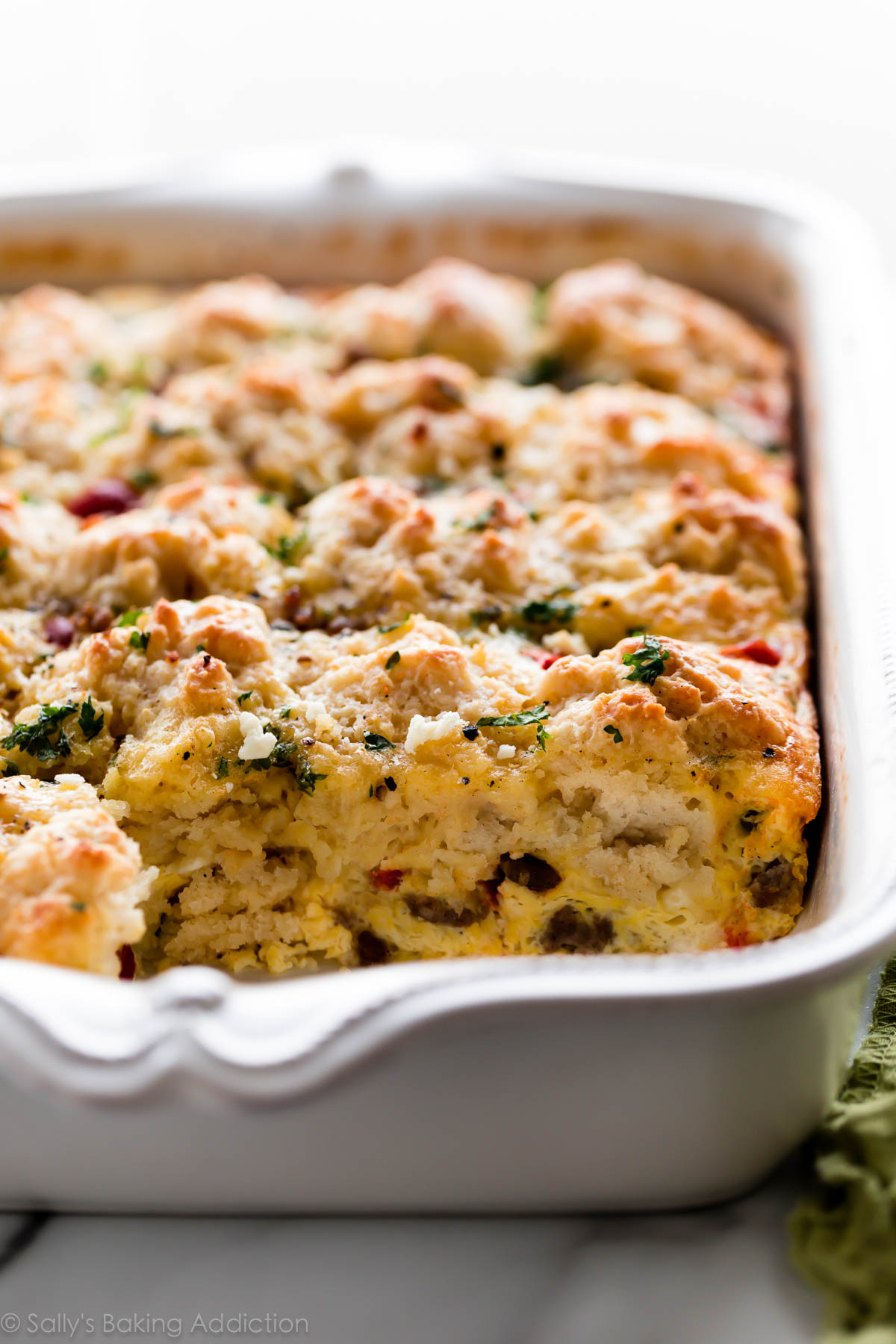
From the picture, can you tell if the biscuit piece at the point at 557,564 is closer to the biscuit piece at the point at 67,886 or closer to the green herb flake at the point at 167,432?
the green herb flake at the point at 167,432

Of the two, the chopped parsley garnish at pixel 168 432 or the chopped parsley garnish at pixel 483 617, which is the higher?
the chopped parsley garnish at pixel 168 432

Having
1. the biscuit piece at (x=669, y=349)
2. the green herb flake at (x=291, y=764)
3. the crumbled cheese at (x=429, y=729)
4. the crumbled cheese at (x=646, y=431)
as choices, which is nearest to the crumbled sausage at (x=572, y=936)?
the crumbled cheese at (x=429, y=729)

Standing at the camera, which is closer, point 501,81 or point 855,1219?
point 855,1219

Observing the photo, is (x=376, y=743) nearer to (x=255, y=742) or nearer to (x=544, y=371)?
(x=255, y=742)

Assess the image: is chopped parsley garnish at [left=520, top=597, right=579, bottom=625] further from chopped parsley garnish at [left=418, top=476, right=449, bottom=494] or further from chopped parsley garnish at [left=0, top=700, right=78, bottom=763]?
chopped parsley garnish at [left=0, top=700, right=78, bottom=763]

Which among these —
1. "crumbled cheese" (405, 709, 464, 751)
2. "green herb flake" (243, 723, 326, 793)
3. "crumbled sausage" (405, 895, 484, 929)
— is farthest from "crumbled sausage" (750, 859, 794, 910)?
"green herb flake" (243, 723, 326, 793)

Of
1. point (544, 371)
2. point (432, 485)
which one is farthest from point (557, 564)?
point (544, 371)

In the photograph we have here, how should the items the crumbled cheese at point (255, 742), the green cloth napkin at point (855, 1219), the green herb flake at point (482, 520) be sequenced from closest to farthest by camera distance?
1. the green cloth napkin at point (855, 1219)
2. the crumbled cheese at point (255, 742)
3. the green herb flake at point (482, 520)

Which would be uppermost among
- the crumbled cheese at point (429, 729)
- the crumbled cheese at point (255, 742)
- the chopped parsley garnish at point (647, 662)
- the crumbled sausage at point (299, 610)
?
the chopped parsley garnish at point (647, 662)
